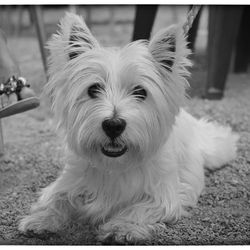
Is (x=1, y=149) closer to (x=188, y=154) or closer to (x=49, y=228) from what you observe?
(x=49, y=228)

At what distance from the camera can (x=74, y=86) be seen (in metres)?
1.30

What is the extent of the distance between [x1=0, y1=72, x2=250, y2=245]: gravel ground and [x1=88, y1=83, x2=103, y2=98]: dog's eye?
15.1 inches

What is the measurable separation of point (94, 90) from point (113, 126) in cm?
14

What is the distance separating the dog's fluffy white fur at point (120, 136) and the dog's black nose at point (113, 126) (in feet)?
0.04

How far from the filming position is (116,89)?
4.14ft

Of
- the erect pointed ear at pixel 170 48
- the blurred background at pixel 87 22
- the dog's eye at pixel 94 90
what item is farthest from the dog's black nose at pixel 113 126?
the blurred background at pixel 87 22

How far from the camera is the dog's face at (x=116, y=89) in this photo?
1245 millimetres

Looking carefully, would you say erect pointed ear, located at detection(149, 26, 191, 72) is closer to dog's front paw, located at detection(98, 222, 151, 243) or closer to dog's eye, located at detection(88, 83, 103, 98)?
dog's eye, located at detection(88, 83, 103, 98)

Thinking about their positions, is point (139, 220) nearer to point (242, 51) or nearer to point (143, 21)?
point (143, 21)

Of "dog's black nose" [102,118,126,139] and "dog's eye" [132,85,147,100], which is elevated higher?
"dog's eye" [132,85,147,100]

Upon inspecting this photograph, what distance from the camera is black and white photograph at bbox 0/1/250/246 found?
127cm

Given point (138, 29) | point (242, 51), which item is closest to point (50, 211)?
point (138, 29)

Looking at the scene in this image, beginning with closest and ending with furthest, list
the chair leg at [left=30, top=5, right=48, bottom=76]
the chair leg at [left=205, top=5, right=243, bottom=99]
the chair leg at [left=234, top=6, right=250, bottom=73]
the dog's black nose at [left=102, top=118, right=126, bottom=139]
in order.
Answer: the dog's black nose at [left=102, top=118, right=126, bottom=139], the chair leg at [left=30, top=5, right=48, bottom=76], the chair leg at [left=205, top=5, right=243, bottom=99], the chair leg at [left=234, top=6, right=250, bottom=73]

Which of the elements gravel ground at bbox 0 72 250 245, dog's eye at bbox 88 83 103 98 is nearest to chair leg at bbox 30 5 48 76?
gravel ground at bbox 0 72 250 245
